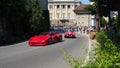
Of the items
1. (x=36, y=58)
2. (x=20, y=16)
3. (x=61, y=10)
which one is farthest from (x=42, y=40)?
(x=61, y=10)

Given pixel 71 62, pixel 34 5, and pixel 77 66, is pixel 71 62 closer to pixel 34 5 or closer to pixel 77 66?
pixel 77 66

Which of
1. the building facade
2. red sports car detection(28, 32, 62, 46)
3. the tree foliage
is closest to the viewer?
red sports car detection(28, 32, 62, 46)

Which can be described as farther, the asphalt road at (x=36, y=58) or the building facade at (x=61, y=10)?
the building facade at (x=61, y=10)

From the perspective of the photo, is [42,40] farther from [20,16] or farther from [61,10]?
[61,10]

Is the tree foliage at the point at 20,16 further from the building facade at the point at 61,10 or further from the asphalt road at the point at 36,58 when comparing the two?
the building facade at the point at 61,10

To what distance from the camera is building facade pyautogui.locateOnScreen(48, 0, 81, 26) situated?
16812cm

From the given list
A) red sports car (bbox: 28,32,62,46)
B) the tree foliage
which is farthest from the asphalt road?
the tree foliage

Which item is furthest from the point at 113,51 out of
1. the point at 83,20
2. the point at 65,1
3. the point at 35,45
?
the point at 65,1

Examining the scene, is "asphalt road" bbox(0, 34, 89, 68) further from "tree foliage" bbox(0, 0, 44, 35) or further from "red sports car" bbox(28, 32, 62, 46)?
"tree foliage" bbox(0, 0, 44, 35)

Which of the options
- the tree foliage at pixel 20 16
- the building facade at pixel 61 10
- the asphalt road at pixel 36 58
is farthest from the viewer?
the building facade at pixel 61 10

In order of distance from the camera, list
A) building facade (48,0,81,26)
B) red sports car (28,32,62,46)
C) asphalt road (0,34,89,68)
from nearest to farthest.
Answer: asphalt road (0,34,89,68) → red sports car (28,32,62,46) → building facade (48,0,81,26)

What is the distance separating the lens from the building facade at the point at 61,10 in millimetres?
168125

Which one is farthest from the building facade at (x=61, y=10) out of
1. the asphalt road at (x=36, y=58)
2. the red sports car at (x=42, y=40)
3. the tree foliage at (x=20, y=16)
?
the asphalt road at (x=36, y=58)

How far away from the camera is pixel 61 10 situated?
172 m
